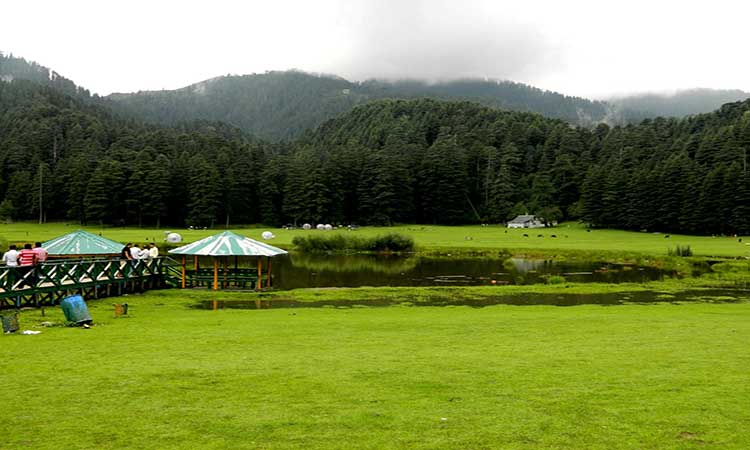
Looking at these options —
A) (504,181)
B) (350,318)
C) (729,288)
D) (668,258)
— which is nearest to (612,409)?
(350,318)

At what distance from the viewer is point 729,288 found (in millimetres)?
35000

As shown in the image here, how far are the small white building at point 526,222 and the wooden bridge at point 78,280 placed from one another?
8524 centimetres

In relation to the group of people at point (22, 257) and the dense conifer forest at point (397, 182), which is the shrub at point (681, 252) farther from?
the group of people at point (22, 257)

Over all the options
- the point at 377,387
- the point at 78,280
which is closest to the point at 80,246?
the point at 78,280

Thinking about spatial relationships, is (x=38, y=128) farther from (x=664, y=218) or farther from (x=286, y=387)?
(x=286, y=387)

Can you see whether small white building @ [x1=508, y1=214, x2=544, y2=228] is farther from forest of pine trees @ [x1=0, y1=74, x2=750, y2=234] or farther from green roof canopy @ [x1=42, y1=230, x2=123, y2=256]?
green roof canopy @ [x1=42, y1=230, x2=123, y2=256]

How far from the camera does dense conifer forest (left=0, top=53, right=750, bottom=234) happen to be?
96500 mm

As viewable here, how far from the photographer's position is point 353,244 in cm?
6712

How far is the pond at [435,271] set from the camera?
3947 cm

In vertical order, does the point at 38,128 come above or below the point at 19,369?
above

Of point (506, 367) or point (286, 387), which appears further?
point (506, 367)

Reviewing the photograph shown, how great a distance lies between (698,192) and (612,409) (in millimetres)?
93813

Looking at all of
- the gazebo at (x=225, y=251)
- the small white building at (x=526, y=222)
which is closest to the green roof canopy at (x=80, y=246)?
the gazebo at (x=225, y=251)

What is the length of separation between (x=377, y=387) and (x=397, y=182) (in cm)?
10911
